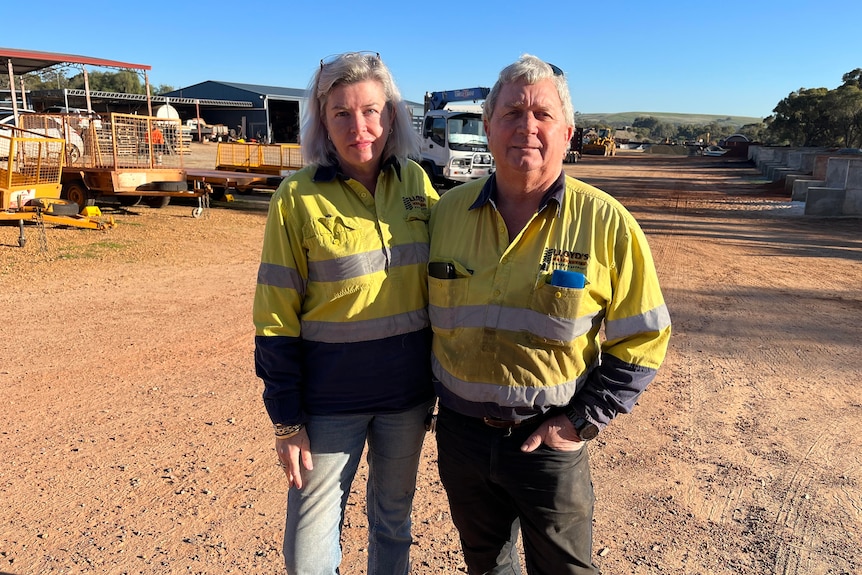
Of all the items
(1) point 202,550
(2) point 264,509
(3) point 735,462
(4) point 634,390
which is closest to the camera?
(4) point 634,390

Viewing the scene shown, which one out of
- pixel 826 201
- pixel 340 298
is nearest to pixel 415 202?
pixel 340 298

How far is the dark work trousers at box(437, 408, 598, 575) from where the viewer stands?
1.89 metres

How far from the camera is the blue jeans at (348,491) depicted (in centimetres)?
199

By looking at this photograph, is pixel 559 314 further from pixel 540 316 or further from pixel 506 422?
pixel 506 422

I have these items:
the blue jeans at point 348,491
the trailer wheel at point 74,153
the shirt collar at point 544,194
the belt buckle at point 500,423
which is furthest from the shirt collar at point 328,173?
the trailer wheel at point 74,153

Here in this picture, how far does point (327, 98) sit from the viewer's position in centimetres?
196

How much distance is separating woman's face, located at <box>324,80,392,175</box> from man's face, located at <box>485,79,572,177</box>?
38 cm

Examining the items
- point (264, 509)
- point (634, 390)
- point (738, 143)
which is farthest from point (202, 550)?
point (738, 143)

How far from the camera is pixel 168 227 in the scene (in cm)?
1146

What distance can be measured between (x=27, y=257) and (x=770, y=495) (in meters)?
8.98

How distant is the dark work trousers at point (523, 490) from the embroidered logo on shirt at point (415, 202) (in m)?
0.67

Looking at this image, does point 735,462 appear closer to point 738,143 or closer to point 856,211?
point 856,211

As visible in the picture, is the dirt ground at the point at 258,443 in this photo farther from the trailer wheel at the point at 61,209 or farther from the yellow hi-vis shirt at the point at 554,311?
the trailer wheel at the point at 61,209

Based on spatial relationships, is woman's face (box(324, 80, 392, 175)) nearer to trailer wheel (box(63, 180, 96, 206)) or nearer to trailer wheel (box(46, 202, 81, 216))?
trailer wheel (box(46, 202, 81, 216))
